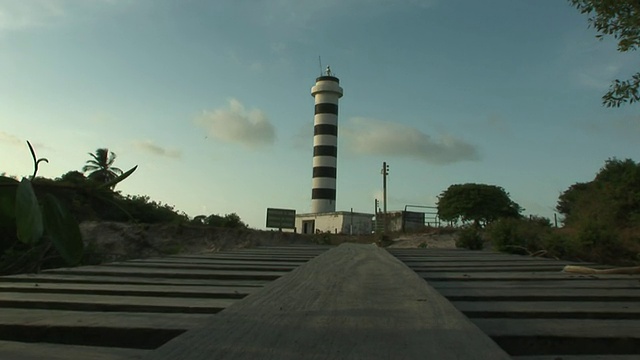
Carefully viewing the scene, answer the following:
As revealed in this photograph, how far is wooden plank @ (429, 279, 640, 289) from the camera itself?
→ 2391mm

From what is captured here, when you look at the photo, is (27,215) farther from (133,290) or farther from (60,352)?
(133,290)

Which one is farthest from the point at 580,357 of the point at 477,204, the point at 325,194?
the point at 325,194

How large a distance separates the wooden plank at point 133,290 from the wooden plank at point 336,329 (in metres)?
0.34

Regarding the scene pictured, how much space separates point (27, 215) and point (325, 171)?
33862 millimetres

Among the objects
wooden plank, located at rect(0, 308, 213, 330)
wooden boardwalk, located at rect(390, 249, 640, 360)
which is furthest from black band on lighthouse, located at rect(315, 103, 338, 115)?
wooden plank, located at rect(0, 308, 213, 330)

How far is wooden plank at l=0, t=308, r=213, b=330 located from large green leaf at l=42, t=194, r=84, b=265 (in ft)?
2.25

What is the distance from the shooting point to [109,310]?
1.63 m

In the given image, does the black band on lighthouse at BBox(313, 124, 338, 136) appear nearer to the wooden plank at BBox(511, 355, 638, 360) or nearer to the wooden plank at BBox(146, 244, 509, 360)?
the wooden plank at BBox(146, 244, 509, 360)

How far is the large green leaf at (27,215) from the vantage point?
0.52 metres

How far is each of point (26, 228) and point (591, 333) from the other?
1344mm

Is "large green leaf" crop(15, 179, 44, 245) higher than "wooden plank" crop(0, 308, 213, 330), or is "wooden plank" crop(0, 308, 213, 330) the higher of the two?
"large green leaf" crop(15, 179, 44, 245)

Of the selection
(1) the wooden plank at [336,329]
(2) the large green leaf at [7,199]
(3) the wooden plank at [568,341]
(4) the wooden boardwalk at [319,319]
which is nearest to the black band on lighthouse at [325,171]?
(4) the wooden boardwalk at [319,319]

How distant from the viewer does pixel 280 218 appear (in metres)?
30.0

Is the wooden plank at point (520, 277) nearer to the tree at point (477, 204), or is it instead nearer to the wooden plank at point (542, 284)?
the wooden plank at point (542, 284)
